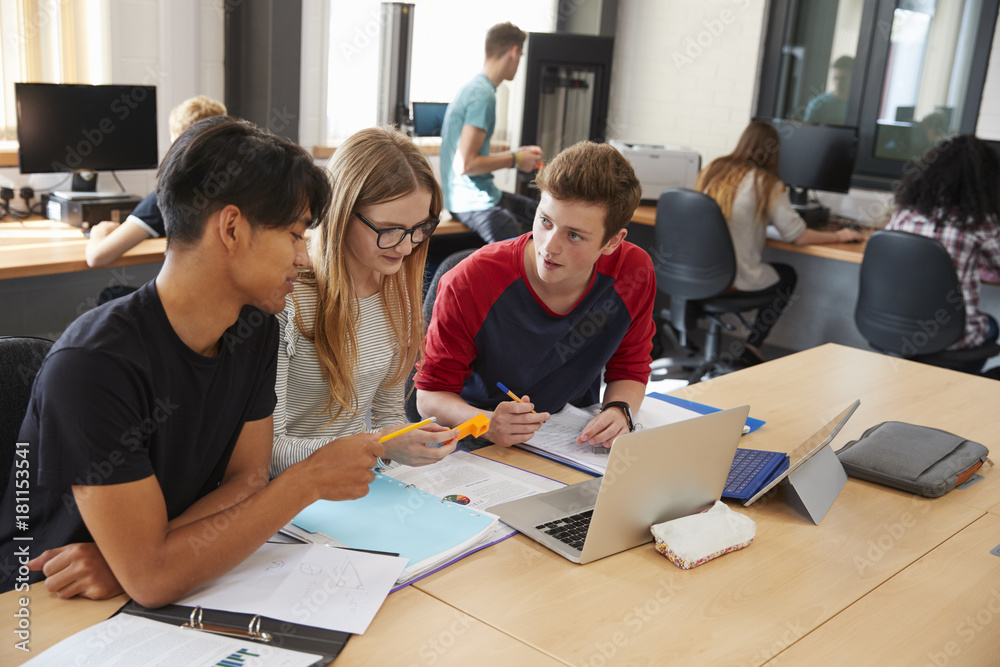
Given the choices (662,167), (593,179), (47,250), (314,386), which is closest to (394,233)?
(314,386)

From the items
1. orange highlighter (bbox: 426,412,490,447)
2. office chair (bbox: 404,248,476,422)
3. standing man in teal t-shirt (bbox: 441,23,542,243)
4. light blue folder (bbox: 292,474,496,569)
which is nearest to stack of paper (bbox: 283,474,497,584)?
light blue folder (bbox: 292,474,496,569)

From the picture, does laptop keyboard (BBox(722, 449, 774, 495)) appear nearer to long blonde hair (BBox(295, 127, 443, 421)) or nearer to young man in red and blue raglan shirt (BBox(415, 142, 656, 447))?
young man in red and blue raglan shirt (BBox(415, 142, 656, 447))

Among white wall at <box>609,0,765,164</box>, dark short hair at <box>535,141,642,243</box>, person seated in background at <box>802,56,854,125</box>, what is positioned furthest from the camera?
white wall at <box>609,0,765,164</box>

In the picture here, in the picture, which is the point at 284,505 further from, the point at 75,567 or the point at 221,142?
the point at 221,142

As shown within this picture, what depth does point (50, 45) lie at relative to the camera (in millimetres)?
3414

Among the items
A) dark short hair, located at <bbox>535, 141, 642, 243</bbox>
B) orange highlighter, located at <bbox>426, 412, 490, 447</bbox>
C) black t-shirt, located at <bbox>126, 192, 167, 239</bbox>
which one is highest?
dark short hair, located at <bbox>535, 141, 642, 243</bbox>

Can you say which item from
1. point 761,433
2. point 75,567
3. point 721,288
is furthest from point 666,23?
point 75,567

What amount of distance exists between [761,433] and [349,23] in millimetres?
3433

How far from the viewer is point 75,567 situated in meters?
1.05

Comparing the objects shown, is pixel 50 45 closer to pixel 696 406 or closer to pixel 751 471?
pixel 696 406

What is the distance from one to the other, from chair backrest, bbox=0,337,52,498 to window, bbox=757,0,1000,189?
4.24 metres

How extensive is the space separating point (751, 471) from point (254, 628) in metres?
0.91

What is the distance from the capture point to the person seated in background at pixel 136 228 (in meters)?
2.81

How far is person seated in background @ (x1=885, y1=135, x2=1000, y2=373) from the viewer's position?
3365 millimetres
